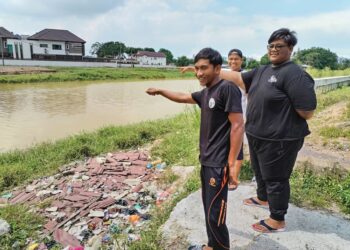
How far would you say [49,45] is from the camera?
1684 inches

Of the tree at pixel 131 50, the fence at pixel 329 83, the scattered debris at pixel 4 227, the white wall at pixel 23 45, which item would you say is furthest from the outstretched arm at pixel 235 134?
the tree at pixel 131 50

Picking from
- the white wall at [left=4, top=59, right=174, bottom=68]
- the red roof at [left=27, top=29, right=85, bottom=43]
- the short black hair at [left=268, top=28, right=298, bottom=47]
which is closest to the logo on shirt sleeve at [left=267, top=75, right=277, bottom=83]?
the short black hair at [left=268, top=28, right=298, bottom=47]

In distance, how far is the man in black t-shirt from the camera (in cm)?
213

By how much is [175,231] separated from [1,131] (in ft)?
28.9

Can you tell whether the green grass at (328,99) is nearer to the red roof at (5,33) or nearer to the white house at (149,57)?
the red roof at (5,33)

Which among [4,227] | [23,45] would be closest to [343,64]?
[23,45]

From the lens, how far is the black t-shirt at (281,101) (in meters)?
2.42

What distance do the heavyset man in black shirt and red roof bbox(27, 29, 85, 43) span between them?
4499 cm

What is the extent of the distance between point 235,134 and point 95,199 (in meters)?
2.97

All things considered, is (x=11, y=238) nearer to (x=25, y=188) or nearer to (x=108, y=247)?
(x=108, y=247)

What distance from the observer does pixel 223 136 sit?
221 centimetres

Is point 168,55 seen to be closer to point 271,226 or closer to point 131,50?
point 131,50

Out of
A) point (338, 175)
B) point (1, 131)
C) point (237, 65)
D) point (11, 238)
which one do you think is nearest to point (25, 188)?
point (11, 238)

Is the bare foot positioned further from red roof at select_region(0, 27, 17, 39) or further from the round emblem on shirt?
red roof at select_region(0, 27, 17, 39)
